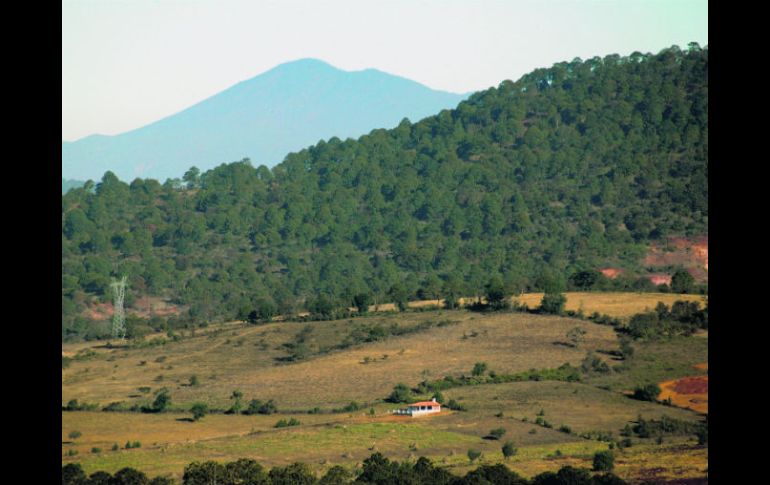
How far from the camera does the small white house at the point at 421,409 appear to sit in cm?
4862

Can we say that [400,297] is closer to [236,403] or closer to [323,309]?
[323,309]

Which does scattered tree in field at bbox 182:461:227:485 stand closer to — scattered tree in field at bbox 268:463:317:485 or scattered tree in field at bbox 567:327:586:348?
scattered tree in field at bbox 268:463:317:485

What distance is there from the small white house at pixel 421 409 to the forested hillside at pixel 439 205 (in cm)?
3094

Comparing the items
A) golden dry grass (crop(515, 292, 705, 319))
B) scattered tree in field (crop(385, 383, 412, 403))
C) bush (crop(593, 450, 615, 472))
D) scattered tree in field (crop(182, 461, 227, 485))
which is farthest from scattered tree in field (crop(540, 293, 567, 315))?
scattered tree in field (crop(182, 461, 227, 485))

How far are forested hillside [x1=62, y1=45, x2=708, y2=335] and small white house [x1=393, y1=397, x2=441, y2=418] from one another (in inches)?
1218

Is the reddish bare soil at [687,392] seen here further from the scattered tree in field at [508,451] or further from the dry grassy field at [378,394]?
the scattered tree in field at [508,451]

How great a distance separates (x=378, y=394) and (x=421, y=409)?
5211 mm

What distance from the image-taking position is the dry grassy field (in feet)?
132

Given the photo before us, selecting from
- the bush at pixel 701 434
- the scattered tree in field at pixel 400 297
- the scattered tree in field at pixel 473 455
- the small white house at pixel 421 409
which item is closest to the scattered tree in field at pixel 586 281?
the scattered tree in field at pixel 400 297
